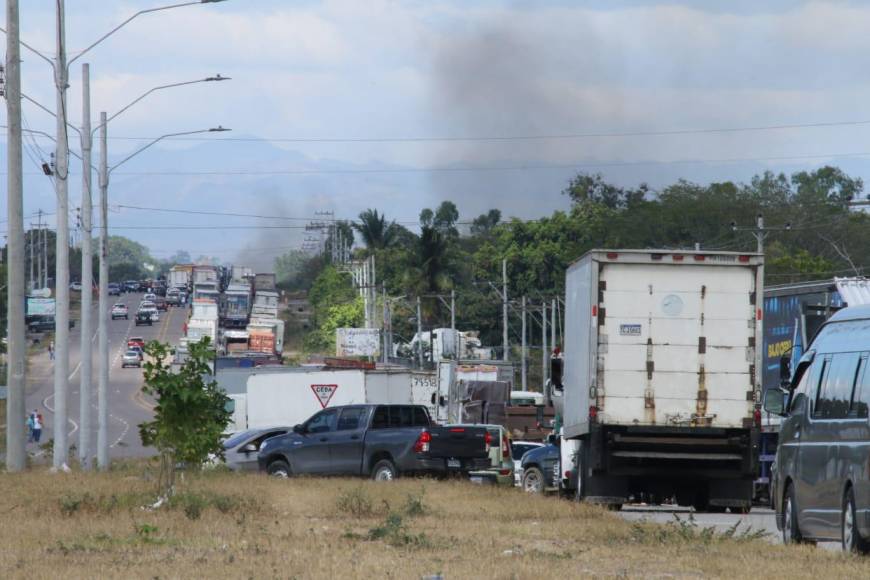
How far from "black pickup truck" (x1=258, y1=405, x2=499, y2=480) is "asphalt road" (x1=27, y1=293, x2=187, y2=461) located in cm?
1239

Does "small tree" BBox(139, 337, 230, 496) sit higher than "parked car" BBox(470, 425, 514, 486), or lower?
higher

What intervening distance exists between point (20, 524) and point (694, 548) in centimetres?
727

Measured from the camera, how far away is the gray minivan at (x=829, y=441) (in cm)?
1354

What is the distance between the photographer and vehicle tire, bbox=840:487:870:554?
13.6 m

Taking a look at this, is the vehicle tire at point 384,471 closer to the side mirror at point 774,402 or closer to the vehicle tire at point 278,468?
the vehicle tire at point 278,468

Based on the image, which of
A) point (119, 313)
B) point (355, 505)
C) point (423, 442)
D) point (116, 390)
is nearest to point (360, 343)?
point (116, 390)

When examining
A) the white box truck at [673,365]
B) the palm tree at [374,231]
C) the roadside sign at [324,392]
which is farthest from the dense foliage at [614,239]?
the white box truck at [673,365]

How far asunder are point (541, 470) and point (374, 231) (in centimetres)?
9531

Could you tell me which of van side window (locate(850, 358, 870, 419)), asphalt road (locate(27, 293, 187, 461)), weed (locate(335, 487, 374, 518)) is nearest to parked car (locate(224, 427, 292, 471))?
asphalt road (locate(27, 293, 187, 461))

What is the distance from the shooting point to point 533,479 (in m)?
28.9

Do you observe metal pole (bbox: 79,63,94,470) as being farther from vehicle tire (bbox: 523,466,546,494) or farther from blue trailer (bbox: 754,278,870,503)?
blue trailer (bbox: 754,278,870,503)

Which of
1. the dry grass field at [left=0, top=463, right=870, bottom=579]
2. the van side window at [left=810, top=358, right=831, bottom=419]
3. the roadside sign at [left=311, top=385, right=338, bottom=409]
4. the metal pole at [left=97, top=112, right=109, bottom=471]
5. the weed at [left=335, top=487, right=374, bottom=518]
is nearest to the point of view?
the dry grass field at [left=0, top=463, right=870, bottom=579]

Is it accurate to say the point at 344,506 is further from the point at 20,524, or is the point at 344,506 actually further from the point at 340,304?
the point at 340,304

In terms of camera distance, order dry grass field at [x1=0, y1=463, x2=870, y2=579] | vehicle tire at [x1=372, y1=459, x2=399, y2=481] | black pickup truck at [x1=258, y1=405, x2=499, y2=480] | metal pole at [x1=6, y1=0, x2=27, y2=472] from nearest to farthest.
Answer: dry grass field at [x1=0, y1=463, x2=870, y2=579]
metal pole at [x1=6, y1=0, x2=27, y2=472]
black pickup truck at [x1=258, y1=405, x2=499, y2=480]
vehicle tire at [x1=372, y1=459, x2=399, y2=481]
